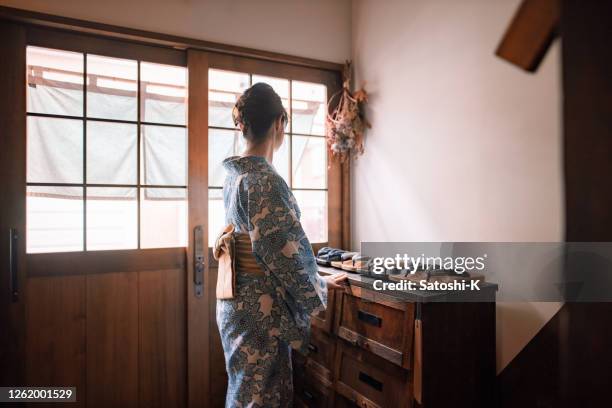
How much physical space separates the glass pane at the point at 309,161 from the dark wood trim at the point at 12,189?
4.73 ft

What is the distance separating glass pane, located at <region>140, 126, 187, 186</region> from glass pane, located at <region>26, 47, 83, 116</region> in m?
0.35

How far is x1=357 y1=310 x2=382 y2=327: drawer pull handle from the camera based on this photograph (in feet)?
5.44

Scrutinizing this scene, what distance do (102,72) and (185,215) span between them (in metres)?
0.85

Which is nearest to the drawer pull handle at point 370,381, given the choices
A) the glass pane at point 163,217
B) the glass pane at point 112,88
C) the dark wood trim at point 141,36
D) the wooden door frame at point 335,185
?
the wooden door frame at point 335,185

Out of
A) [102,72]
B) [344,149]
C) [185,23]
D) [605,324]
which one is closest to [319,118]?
[344,149]

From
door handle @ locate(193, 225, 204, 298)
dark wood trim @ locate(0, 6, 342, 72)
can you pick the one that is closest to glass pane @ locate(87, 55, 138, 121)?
dark wood trim @ locate(0, 6, 342, 72)

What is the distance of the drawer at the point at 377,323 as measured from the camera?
152 centimetres

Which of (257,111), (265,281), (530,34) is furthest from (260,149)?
(530,34)

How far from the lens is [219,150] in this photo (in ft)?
8.00

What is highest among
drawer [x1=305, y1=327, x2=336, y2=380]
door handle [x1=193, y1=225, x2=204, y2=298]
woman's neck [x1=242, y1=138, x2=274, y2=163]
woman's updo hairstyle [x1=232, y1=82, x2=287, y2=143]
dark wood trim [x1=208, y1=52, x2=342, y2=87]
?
dark wood trim [x1=208, y1=52, x2=342, y2=87]

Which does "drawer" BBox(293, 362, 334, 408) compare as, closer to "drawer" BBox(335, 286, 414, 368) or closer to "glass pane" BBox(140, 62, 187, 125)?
"drawer" BBox(335, 286, 414, 368)

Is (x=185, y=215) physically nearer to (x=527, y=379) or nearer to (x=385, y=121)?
(x=385, y=121)

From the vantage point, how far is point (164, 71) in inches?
91.0

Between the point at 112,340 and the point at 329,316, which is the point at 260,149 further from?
the point at 112,340
